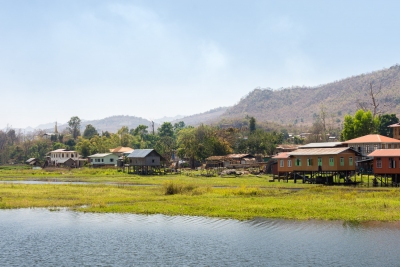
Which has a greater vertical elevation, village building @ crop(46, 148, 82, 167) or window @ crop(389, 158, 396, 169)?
village building @ crop(46, 148, 82, 167)

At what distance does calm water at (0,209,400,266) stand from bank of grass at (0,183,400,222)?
2.58 metres

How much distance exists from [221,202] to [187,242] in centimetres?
1532

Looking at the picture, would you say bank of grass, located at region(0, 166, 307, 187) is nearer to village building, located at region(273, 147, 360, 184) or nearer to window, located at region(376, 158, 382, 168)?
village building, located at region(273, 147, 360, 184)

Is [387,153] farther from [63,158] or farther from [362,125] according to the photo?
[63,158]

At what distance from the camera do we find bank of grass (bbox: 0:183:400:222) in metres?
37.7

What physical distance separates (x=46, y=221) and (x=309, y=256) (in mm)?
21194

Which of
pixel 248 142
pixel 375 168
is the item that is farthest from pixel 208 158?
pixel 375 168

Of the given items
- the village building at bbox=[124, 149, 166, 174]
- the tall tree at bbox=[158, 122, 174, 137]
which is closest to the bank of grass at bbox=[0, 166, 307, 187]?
the village building at bbox=[124, 149, 166, 174]

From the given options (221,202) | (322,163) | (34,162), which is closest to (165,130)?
(34,162)

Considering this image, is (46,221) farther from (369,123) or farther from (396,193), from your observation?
(369,123)

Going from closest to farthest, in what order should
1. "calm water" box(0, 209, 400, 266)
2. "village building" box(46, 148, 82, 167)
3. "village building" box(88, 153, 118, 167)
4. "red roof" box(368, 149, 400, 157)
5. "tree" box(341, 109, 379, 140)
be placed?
"calm water" box(0, 209, 400, 266), "red roof" box(368, 149, 400, 157), "tree" box(341, 109, 379, 140), "village building" box(88, 153, 118, 167), "village building" box(46, 148, 82, 167)

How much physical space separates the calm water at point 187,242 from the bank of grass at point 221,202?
8.46 feet

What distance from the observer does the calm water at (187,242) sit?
82.2ft

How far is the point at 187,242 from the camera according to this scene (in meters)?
29.3
